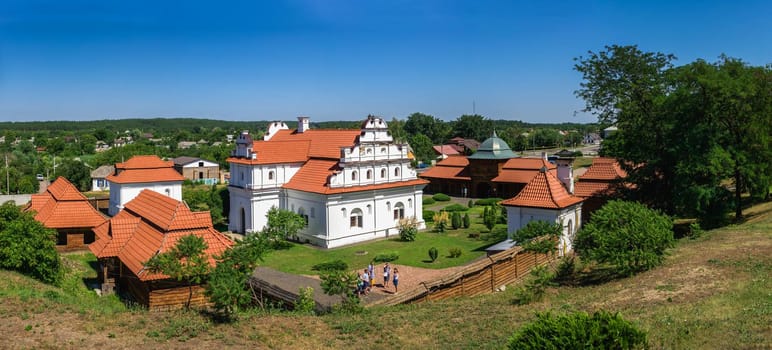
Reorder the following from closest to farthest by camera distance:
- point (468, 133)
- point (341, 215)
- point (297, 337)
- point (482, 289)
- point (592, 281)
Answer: point (297, 337)
point (592, 281)
point (482, 289)
point (341, 215)
point (468, 133)

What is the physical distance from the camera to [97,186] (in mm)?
69312

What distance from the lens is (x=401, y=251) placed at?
3284 cm

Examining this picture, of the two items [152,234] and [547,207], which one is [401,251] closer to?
[547,207]

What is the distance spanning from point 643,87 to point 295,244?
2262 cm

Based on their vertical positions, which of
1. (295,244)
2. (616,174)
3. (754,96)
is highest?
(754,96)

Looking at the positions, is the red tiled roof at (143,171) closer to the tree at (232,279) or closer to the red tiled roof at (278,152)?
the red tiled roof at (278,152)

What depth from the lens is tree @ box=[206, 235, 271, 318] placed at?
50.3 ft

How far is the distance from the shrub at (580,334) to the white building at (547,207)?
16.5m

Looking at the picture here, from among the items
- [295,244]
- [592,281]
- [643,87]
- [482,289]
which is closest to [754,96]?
[643,87]

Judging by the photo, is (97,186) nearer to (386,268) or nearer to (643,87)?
(386,268)

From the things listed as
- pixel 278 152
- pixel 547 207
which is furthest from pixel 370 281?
pixel 278 152

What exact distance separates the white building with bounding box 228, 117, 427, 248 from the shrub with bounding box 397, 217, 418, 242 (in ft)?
3.27

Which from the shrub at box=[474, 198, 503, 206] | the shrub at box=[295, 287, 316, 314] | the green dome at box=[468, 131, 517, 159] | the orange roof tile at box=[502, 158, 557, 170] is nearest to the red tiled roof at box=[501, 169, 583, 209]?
the shrub at box=[295, 287, 316, 314]

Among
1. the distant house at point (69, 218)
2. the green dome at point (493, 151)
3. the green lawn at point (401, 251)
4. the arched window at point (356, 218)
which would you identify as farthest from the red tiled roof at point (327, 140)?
the green dome at point (493, 151)
